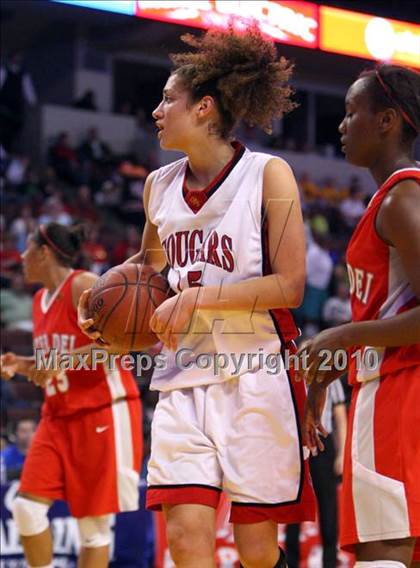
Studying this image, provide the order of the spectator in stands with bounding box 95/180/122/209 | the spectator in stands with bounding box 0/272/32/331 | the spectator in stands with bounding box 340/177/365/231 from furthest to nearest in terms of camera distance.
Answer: the spectator in stands with bounding box 340/177/365/231 < the spectator in stands with bounding box 95/180/122/209 < the spectator in stands with bounding box 0/272/32/331

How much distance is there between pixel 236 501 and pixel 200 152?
1122 mm

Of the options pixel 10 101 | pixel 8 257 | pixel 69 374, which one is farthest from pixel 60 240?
pixel 10 101

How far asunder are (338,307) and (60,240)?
7.09 metres

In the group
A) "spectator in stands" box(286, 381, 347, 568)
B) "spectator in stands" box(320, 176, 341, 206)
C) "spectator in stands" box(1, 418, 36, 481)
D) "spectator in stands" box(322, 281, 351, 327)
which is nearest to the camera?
"spectator in stands" box(1, 418, 36, 481)

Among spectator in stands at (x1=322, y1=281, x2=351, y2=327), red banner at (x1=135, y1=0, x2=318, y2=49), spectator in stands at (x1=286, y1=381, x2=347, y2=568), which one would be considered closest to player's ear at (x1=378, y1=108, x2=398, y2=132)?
red banner at (x1=135, y1=0, x2=318, y2=49)

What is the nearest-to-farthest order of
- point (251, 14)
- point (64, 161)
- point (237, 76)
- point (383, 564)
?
1. point (383, 564)
2. point (237, 76)
3. point (251, 14)
4. point (64, 161)

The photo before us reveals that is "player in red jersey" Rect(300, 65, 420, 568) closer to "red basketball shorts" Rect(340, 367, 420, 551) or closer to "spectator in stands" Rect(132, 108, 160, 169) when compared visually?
"red basketball shorts" Rect(340, 367, 420, 551)

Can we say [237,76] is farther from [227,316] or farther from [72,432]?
[72,432]

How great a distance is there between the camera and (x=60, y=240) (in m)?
5.17

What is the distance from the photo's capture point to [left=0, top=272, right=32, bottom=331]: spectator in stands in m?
9.09

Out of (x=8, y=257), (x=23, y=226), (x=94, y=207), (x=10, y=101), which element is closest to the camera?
(x=8, y=257)

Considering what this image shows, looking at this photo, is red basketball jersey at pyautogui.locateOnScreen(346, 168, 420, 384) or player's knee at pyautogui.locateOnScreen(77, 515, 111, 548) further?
player's knee at pyautogui.locateOnScreen(77, 515, 111, 548)

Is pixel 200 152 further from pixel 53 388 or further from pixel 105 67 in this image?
pixel 105 67

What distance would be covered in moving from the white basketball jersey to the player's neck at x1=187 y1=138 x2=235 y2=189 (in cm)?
6
